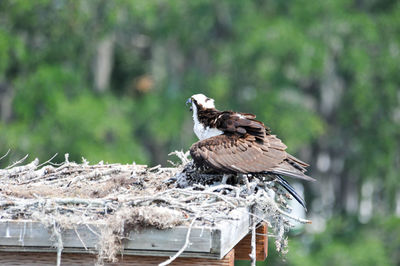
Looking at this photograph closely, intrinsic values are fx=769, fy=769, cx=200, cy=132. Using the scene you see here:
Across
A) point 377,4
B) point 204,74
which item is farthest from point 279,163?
point 377,4

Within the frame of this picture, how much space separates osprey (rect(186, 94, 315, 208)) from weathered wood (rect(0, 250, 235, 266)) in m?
1.11

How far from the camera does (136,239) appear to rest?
394cm

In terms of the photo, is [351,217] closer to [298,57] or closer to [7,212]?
[298,57]

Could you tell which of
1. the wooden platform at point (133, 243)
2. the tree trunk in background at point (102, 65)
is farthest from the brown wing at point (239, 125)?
the tree trunk in background at point (102, 65)

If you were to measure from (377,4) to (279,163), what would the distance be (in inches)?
643

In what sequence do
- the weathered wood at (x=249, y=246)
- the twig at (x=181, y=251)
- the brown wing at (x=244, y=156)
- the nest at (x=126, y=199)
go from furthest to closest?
the weathered wood at (x=249, y=246) → the brown wing at (x=244, y=156) → the nest at (x=126, y=199) → the twig at (x=181, y=251)

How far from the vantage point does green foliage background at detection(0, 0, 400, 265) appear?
1662 centimetres

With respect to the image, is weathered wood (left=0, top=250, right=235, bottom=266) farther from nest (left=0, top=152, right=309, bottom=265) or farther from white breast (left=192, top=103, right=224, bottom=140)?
white breast (left=192, top=103, right=224, bottom=140)

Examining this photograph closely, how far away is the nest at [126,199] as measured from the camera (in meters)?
3.89

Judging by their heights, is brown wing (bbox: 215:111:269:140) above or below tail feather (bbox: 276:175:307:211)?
above

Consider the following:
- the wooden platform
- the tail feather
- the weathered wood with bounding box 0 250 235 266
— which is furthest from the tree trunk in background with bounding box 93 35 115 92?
the wooden platform

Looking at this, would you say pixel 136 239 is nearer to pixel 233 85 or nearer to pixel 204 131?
pixel 204 131

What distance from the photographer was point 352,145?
20.3 metres

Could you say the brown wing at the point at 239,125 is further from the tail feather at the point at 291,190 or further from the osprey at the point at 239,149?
the tail feather at the point at 291,190
